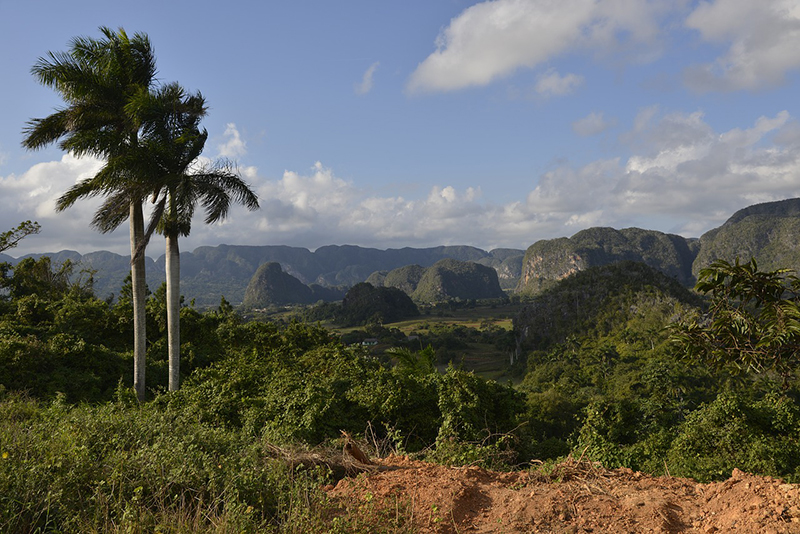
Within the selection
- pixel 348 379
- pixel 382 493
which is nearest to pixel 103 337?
pixel 348 379

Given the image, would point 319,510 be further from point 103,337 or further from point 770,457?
point 103,337

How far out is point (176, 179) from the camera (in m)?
9.59

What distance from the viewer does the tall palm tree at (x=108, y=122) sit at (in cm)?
922

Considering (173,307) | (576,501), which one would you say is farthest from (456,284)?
(576,501)

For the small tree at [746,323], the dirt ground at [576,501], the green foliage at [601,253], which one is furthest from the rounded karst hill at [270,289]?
the small tree at [746,323]

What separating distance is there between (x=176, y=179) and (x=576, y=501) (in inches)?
352

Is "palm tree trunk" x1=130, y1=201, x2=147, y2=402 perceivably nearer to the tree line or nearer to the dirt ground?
the tree line

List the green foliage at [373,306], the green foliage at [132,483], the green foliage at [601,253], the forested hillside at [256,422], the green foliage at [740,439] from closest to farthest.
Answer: the green foliage at [132,483], the forested hillside at [256,422], the green foliage at [740,439], the green foliage at [373,306], the green foliage at [601,253]

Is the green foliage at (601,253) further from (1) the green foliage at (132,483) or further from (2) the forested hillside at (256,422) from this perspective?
(1) the green foliage at (132,483)

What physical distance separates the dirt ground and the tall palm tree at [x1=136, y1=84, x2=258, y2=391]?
723 centimetres

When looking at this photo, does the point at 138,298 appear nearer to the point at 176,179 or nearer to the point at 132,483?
the point at 176,179

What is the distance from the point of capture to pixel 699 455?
7207mm

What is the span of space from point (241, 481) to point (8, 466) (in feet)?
5.33

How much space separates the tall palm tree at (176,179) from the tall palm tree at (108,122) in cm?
33
